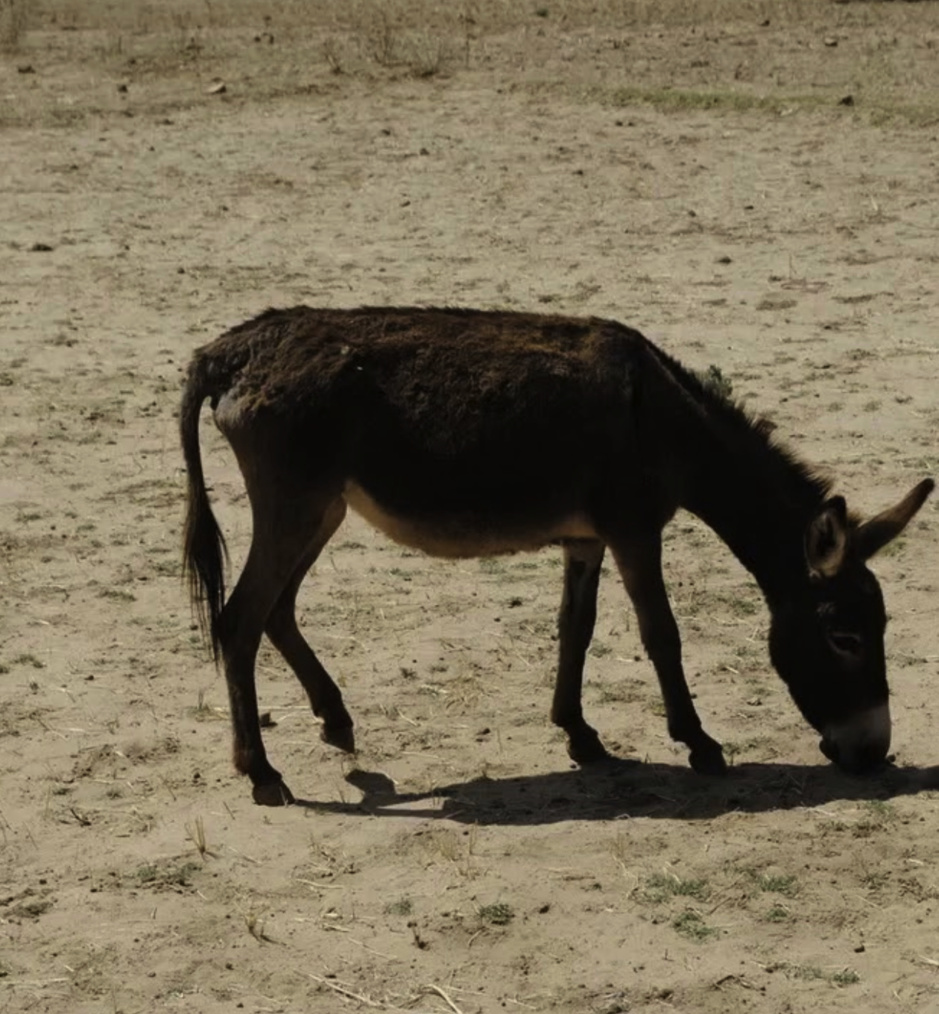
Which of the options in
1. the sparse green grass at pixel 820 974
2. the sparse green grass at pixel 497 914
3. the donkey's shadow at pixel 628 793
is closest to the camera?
the sparse green grass at pixel 820 974

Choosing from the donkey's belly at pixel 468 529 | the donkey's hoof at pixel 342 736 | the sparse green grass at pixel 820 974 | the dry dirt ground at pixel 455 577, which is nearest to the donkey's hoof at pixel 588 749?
the dry dirt ground at pixel 455 577

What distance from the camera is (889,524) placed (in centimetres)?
639

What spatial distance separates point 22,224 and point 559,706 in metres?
8.28

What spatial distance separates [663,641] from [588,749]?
45 cm

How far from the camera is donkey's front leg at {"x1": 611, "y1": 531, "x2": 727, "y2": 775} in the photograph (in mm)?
6473

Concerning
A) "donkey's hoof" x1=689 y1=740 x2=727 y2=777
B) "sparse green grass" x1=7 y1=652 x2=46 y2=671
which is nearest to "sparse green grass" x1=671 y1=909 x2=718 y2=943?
"donkey's hoof" x1=689 y1=740 x2=727 y2=777

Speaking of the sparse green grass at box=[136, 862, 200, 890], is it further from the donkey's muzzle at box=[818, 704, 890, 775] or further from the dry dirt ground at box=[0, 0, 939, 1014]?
the donkey's muzzle at box=[818, 704, 890, 775]

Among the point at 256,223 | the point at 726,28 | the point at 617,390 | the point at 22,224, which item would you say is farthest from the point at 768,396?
the point at 726,28

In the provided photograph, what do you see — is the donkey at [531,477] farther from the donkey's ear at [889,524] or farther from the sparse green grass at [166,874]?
the sparse green grass at [166,874]

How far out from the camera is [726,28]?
18.4 metres

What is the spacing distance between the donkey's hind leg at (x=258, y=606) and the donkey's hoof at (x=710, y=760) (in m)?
1.32

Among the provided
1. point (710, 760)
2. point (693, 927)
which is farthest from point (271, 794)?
point (693, 927)

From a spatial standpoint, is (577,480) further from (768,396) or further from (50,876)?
(768,396)

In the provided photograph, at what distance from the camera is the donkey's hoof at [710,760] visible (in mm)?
6469
